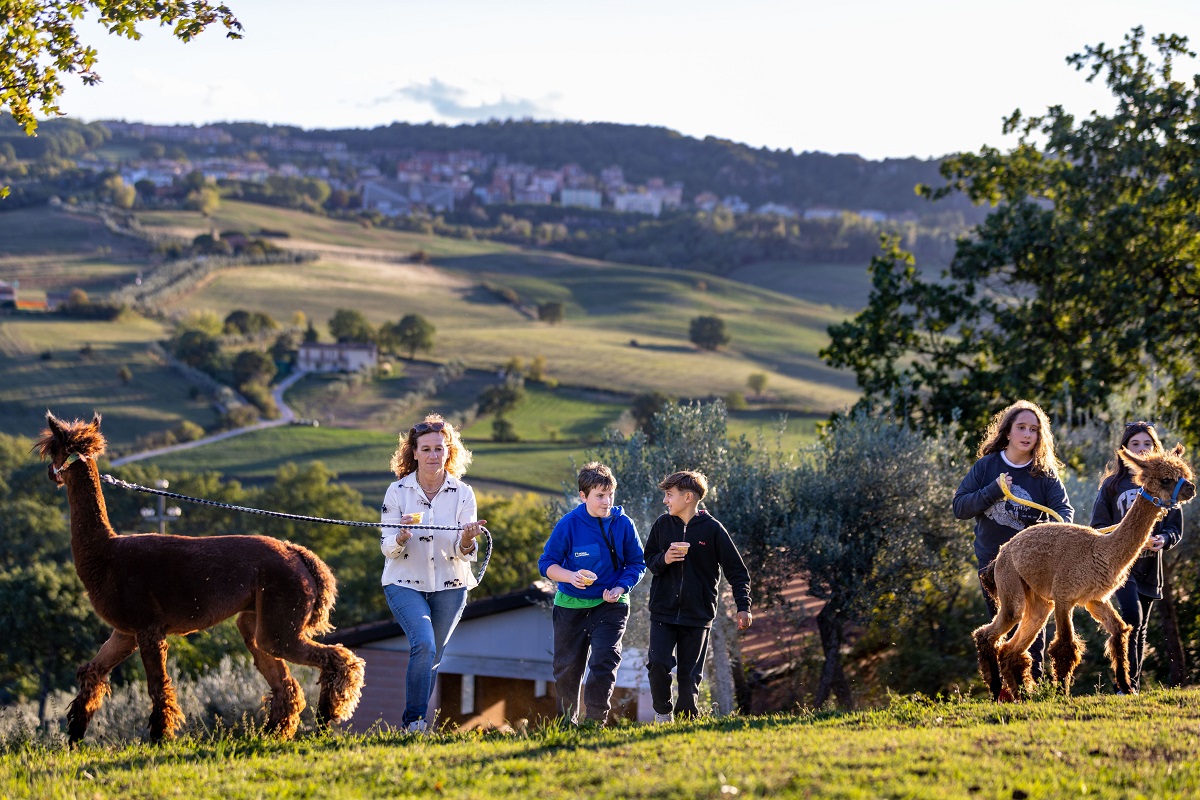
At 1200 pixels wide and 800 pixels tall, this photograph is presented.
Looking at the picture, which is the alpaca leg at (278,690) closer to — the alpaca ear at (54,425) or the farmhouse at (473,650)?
the alpaca ear at (54,425)

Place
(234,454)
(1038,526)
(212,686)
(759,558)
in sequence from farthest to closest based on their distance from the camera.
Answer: (234,454) < (212,686) < (759,558) < (1038,526)

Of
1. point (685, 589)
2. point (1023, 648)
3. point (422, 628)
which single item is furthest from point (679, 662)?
point (1023, 648)

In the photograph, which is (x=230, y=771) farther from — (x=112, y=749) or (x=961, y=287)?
(x=961, y=287)

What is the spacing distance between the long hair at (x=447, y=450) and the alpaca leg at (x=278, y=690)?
1319 mm

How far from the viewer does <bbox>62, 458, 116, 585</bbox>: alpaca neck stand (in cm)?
745

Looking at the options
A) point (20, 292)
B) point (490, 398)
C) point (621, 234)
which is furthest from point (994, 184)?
point (621, 234)

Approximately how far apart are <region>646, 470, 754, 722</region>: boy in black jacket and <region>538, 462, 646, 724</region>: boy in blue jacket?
33 cm

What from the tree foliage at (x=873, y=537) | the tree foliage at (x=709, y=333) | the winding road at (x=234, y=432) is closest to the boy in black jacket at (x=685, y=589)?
the tree foliage at (x=873, y=537)

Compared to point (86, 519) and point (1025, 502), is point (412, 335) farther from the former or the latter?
point (1025, 502)

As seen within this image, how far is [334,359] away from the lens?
98.8 meters

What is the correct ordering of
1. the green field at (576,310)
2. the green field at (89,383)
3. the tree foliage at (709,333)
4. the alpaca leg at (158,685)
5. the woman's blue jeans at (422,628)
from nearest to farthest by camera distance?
the alpaca leg at (158,685) < the woman's blue jeans at (422,628) < the green field at (89,383) < the green field at (576,310) < the tree foliage at (709,333)

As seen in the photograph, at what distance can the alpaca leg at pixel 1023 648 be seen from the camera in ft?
26.1

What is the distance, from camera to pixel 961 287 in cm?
2405

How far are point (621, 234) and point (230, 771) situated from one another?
638 ft
